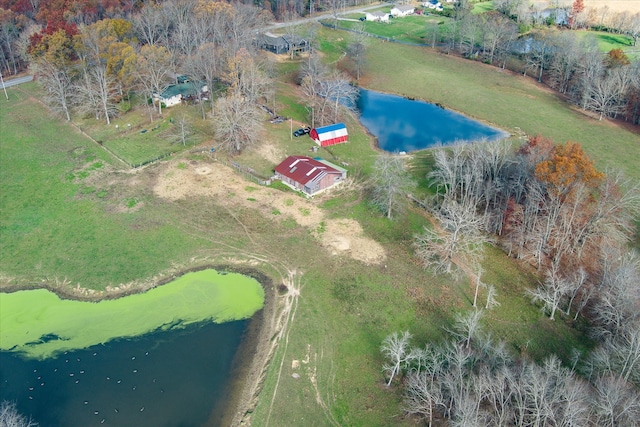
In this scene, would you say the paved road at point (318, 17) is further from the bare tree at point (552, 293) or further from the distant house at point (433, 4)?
the bare tree at point (552, 293)

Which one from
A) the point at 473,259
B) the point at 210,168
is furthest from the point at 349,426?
the point at 210,168

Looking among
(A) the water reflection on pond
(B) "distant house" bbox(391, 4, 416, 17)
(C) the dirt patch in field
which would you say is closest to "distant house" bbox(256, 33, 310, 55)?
(B) "distant house" bbox(391, 4, 416, 17)

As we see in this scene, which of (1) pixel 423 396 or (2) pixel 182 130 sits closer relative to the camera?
(1) pixel 423 396

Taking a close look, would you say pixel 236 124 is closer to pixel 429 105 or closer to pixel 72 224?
pixel 72 224

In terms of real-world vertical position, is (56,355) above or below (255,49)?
below

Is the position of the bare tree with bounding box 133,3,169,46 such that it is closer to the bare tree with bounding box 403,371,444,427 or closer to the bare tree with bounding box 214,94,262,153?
the bare tree with bounding box 214,94,262,153

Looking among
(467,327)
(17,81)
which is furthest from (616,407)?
(17,81)

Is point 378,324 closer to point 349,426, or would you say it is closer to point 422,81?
point 349,426
